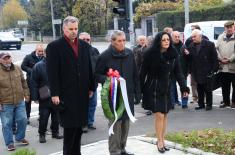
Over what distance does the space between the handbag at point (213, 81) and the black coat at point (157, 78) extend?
382 centimetres

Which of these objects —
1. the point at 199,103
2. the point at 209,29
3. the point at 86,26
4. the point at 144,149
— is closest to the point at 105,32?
the point at 86,26

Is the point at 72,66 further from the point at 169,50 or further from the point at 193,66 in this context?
the point at 193,66

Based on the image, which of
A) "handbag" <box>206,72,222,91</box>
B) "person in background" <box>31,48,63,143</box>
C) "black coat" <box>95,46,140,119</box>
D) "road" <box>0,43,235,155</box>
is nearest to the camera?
"black coat" <box>95,46,140,119</box>

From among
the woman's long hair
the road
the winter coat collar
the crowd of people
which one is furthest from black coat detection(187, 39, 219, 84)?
the winter coat collar

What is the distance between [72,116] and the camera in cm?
620

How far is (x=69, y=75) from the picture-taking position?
20.2 feet

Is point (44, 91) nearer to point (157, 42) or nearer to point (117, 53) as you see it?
point (117, 53)

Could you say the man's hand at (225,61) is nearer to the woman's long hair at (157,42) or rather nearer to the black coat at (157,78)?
the black coat at (157,78)

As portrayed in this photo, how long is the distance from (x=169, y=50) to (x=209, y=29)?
1319cm

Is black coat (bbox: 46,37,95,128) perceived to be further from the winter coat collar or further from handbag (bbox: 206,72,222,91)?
handbag (bbox: 206,72,222,91)

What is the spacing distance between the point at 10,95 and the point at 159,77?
2.85m

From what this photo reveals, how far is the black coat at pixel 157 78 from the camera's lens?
7.07m

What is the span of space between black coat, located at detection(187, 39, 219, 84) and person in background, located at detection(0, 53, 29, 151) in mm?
4141

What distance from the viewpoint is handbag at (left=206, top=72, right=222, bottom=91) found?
35.5 ft
